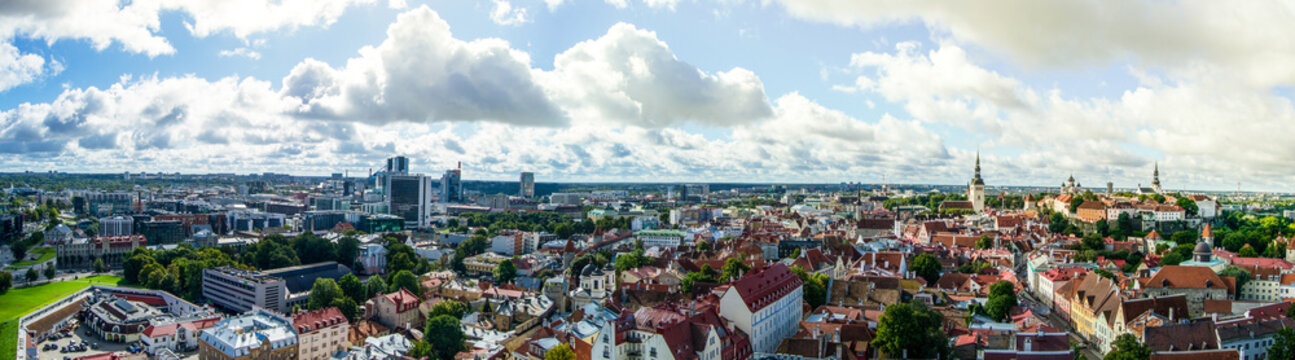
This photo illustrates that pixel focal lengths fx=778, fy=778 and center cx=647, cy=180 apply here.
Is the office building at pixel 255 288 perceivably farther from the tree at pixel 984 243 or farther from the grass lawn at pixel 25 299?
the tree at pixel 984 243

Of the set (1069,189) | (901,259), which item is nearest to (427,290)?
(901,259)

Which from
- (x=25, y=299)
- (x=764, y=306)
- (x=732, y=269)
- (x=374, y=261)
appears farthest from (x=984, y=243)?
(x=25, y=299)

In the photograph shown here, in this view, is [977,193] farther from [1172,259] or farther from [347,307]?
[347,307]

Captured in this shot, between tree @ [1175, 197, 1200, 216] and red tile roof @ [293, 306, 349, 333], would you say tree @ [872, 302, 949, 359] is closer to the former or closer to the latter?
red tile roof @ [293, 306, 349, 333]

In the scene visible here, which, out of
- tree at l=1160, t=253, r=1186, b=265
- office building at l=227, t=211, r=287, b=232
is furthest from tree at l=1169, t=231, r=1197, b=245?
office building at l=227, t=211, r=287, b=232

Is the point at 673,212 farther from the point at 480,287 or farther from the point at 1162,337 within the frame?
the point at 1162,337
